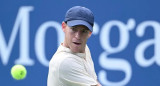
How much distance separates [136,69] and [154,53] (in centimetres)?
29

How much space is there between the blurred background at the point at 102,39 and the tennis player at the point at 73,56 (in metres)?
2.77

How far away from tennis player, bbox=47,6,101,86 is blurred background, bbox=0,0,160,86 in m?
2.77

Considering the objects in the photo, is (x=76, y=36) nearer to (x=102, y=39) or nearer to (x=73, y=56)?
(x=73, y=56)

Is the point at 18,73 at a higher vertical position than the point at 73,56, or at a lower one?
lower

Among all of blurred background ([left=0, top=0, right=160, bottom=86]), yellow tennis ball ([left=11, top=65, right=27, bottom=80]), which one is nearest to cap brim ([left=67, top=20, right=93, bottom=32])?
yellow tennis ball ([left=11, top=65, right=27, bottom=80])

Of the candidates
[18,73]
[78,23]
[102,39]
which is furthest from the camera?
[102,39]

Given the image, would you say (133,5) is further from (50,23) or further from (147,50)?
(50,23)

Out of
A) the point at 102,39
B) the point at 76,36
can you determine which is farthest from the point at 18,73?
the point at 76,36

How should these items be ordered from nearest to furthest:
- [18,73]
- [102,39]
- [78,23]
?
[78,23] < [18,73] < [102,39]

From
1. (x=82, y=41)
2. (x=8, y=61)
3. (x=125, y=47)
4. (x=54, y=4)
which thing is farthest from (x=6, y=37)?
(x=82, y=41)

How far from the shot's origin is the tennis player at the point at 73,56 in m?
2.72

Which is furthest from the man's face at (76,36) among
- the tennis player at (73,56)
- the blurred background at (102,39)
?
the blurred background at (102,39)

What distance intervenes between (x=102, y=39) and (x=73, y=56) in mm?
2883

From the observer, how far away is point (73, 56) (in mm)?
2789
